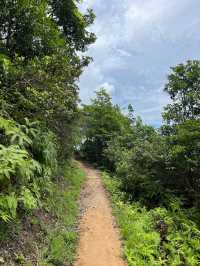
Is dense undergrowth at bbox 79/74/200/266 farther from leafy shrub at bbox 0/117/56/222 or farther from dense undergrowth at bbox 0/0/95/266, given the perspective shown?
leafy shrub at bbox 0/117/56/222

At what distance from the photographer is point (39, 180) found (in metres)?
8.35

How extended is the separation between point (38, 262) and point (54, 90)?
15.0ft

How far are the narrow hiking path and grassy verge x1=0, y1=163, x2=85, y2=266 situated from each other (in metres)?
0.25

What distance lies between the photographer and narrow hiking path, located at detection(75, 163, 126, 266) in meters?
7.76

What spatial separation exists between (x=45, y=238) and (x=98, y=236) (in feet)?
6.26

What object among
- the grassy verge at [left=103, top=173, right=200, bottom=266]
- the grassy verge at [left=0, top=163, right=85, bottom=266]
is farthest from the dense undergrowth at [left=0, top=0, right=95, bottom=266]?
the grassy verge at [left=103, top=173, right=200, bottom=266]

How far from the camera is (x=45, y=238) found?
25.6ft

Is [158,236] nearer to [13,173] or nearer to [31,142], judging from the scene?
[31,142]

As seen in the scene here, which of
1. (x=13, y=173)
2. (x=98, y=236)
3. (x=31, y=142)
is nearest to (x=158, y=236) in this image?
(x=98, y=236)

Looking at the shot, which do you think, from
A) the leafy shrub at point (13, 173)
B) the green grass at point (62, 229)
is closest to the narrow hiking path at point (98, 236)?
the green grass at point (62, 229)

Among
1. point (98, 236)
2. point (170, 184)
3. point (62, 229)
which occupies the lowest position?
point (98, 236)

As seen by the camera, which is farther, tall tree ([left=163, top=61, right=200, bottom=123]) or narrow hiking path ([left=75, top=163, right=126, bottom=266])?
tall tree ([left=163, top=61, right=200, bottom=123])

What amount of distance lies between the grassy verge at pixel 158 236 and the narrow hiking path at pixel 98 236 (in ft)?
0.83

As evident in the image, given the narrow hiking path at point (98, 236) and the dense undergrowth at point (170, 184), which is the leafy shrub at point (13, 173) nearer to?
the narrow hiking path at point (98, 236)
